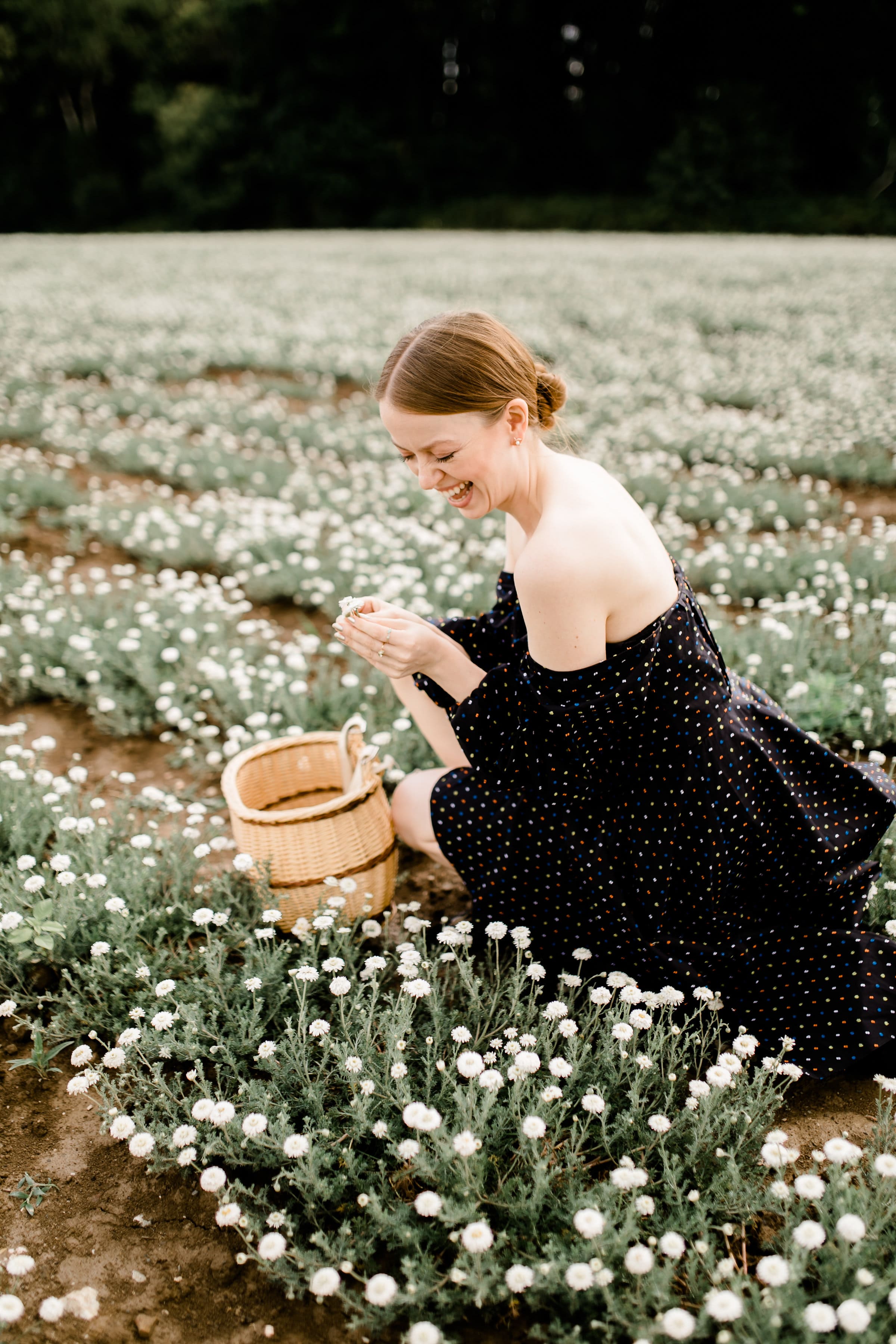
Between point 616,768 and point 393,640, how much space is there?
2.29 feet

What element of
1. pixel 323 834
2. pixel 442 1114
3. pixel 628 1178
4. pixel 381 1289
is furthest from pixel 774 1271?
pixel 323 834

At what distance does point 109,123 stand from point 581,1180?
2342 inches

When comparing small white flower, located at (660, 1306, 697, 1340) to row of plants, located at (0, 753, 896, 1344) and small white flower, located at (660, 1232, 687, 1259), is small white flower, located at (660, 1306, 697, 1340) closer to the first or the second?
row of plants, located at (0, 753, 896, 1344)

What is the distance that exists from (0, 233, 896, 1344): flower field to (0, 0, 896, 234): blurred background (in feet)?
101

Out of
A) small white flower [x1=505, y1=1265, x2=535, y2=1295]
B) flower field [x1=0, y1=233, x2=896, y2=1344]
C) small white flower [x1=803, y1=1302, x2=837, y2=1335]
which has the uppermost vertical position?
small white flower [x1=803, y1=1302, x2=837, y2=1335]

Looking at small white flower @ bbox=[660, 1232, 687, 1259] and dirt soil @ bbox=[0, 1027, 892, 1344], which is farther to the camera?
dirt soil @ bbox=[0, 1027, 892, 1344]

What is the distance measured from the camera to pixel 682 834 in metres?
2.38

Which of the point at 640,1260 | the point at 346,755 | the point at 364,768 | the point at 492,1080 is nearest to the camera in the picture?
the point at 640,1260

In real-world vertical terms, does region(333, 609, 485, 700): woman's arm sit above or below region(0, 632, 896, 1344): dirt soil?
above

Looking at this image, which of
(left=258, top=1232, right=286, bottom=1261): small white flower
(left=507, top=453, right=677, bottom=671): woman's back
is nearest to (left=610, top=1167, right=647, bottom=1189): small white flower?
(left=258, top=1232, right=286, bottom=1261): small white flower

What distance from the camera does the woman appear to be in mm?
2221

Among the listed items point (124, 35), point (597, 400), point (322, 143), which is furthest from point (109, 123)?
point (597, 400)

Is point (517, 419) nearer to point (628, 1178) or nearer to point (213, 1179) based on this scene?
point (628, 1178)

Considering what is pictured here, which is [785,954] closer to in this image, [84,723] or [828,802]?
[828,802]
